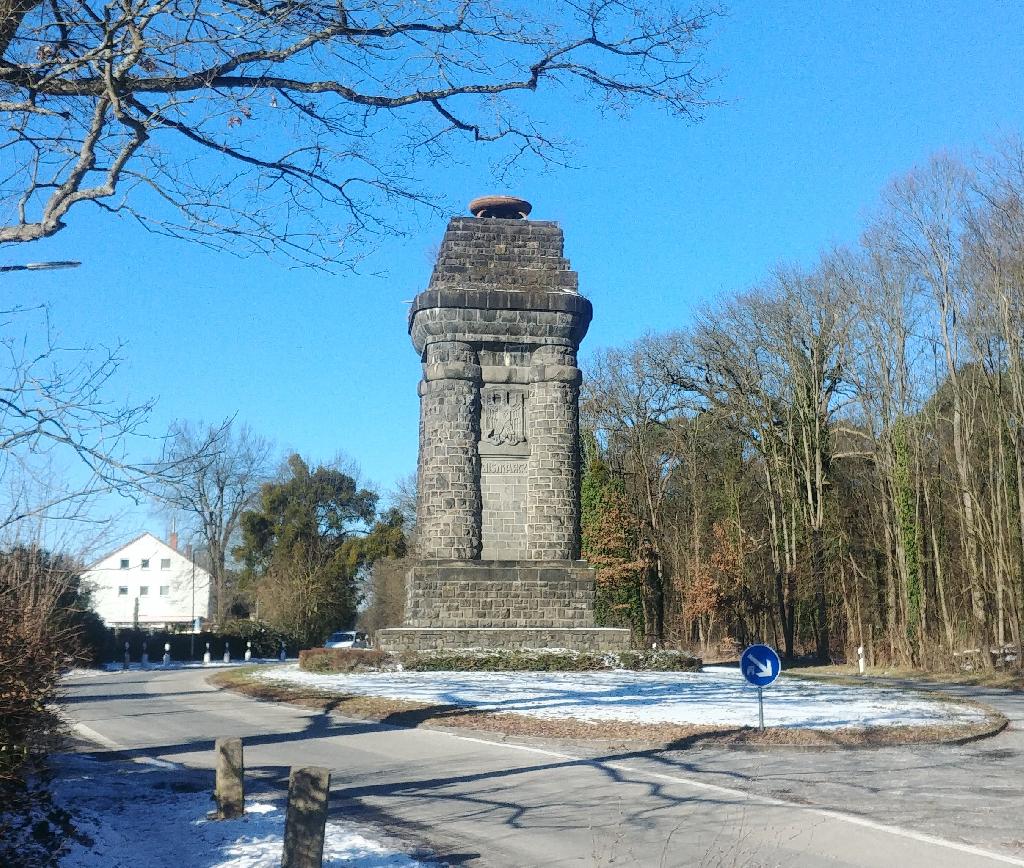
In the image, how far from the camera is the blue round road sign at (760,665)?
12.3m

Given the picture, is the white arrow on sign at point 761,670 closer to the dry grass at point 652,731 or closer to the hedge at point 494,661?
the dry grass at point 652,731

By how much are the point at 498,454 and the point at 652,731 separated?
12394 millimetres

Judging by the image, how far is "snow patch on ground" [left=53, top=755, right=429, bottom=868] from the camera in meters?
6.69

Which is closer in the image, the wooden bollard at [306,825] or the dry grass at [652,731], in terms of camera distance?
the wooden bollard at [306,825]

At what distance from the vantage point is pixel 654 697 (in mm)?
17125

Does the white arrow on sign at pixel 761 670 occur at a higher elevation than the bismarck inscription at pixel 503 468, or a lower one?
lower

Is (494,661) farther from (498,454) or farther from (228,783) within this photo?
(228,783)

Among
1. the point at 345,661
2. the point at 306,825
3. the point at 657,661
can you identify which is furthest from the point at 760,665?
the point at 345,661

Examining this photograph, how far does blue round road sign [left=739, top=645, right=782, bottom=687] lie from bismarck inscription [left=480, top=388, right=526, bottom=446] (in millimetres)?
13007

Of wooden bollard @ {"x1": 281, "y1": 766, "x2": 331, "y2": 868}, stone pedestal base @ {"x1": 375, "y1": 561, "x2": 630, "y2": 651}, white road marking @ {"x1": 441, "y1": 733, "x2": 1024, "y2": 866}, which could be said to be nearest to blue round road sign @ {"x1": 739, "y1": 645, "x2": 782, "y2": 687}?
white road marking @ {"x1": 441, "y1": 733, "x2": 1024, "y2": 866}

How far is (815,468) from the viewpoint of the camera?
129ft

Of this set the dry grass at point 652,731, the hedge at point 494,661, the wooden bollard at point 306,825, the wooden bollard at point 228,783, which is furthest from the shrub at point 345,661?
the wooden bollard at point 306,825

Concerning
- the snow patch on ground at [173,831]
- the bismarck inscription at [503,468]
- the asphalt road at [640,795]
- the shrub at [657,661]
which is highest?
the bismarck inscription at [503,468]

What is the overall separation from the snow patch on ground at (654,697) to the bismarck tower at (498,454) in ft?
6.64
